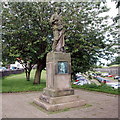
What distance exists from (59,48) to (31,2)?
8376 mm

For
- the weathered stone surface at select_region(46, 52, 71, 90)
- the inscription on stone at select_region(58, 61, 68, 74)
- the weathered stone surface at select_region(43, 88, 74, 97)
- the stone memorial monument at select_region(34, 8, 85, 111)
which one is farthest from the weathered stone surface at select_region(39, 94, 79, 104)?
the inscription on stone at select_region(58, 61, 68, 74)

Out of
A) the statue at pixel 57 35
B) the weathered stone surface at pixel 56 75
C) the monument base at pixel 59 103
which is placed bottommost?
the monument base at pixel 59 103

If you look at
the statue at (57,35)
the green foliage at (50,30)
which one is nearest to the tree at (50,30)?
the green foliage at (50,30)

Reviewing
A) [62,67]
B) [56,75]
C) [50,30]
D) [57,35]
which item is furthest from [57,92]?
[50,30]

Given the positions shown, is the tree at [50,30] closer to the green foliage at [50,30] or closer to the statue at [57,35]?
the green foliage at [50,30]

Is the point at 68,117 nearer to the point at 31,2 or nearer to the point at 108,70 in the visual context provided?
the point at 31,2

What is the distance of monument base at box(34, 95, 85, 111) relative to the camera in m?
6.26

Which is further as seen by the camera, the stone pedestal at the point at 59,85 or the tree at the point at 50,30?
the tree at the point at 50,30

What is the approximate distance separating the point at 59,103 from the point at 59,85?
33.8 inches

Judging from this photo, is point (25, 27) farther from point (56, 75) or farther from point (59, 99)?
point (59, 99)

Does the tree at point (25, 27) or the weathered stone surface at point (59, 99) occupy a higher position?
the tree at point (25, 27)

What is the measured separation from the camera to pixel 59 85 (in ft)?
22.7

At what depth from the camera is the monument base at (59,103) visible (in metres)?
6.26

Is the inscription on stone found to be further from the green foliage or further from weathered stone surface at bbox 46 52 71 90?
the green foliage
